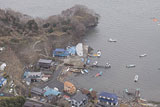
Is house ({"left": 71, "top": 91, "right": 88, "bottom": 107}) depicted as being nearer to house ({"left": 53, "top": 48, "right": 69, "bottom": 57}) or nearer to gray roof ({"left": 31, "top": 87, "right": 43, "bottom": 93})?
gray roof ({"left": 31, "top": 87, "right": 43, "bottom": 93})

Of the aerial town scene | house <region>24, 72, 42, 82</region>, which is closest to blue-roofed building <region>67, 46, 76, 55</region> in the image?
the aerial town scene

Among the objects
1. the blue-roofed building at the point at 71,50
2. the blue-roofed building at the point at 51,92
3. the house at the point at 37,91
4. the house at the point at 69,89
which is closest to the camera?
the house at the point at 37,91

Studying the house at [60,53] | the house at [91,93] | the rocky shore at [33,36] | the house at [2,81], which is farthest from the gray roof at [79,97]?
the house at [60,53]

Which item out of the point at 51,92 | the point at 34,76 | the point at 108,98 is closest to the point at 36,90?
the point at 51,92

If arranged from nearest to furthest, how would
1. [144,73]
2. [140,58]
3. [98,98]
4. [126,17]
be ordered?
1. [98,98]
2. [144,73]
3. [140,58]
4. [126,17]

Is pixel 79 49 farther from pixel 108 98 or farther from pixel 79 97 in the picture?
pixel 108 98

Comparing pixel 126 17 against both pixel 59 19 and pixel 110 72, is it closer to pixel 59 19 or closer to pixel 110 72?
pixel 59 19

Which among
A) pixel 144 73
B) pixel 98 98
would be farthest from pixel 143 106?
pixel 144 73

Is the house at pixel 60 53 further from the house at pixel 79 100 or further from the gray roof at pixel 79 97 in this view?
the house at pixel 79 100
